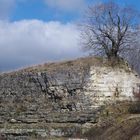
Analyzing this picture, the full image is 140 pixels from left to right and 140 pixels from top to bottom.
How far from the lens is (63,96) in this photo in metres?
42.8

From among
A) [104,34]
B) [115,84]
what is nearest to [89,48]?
[104,34]

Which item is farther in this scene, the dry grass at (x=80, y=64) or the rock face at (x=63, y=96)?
the dry grass at (x=80, y=64)

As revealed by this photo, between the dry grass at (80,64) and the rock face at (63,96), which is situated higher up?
the dry grass at (80,64)

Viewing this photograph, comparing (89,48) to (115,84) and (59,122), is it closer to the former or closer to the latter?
(115,84)

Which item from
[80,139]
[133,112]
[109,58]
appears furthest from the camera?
[109,58]

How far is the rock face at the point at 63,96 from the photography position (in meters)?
41.5

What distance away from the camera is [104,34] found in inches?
1761

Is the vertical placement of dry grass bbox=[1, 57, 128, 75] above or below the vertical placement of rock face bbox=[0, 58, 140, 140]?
above

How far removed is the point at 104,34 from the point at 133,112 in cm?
807

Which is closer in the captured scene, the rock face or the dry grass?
the rock face

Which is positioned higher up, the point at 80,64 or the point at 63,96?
the point at 80,64

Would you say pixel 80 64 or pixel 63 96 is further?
pixel 80 64

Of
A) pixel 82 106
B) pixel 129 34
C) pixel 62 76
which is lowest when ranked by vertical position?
pixel 82 106

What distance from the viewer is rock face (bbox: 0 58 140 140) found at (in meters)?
41.5
